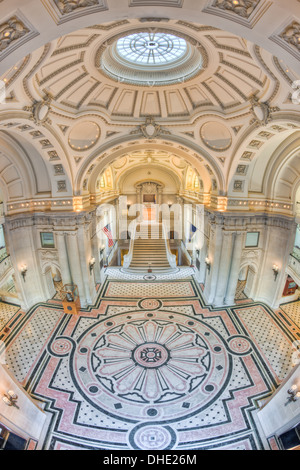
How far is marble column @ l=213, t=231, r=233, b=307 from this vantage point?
1362 centimetres

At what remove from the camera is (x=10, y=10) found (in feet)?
11.6

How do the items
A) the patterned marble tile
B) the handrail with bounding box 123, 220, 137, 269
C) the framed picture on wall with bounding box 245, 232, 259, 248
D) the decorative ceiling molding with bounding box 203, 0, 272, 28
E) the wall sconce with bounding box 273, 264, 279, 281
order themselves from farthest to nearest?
the handrail with bounding box 123, 220, 137, 269 → the framed picture on wall with bounding box 245, 232, 259, 248 → the wall sconce with bounding box 273, 264, 279, 281 → the patterned marble tile → the decorative ceiling molding with bounding box 203, 0, 272, 28

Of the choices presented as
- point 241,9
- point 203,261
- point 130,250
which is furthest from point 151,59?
point 130,250

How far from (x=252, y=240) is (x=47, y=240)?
12.9 m

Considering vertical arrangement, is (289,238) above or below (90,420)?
above

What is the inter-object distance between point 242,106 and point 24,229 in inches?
519

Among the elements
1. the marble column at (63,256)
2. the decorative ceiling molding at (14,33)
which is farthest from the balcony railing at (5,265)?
the decorative ceiling molding at (14,33)

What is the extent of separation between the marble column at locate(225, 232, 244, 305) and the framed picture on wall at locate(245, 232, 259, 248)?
2.23ft

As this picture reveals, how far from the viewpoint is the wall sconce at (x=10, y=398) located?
6848 mm

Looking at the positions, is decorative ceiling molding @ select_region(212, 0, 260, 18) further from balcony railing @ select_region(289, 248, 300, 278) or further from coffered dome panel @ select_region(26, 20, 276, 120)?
balcony railing @ select_region(289, 248, 300, 278)

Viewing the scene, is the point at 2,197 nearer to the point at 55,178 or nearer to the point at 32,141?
the point at 55,178

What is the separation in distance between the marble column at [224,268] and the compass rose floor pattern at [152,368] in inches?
35.4

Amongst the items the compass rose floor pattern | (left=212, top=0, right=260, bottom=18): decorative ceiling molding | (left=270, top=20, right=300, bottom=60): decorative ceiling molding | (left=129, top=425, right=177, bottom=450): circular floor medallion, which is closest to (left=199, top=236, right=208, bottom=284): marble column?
the compass rose floor pattern
